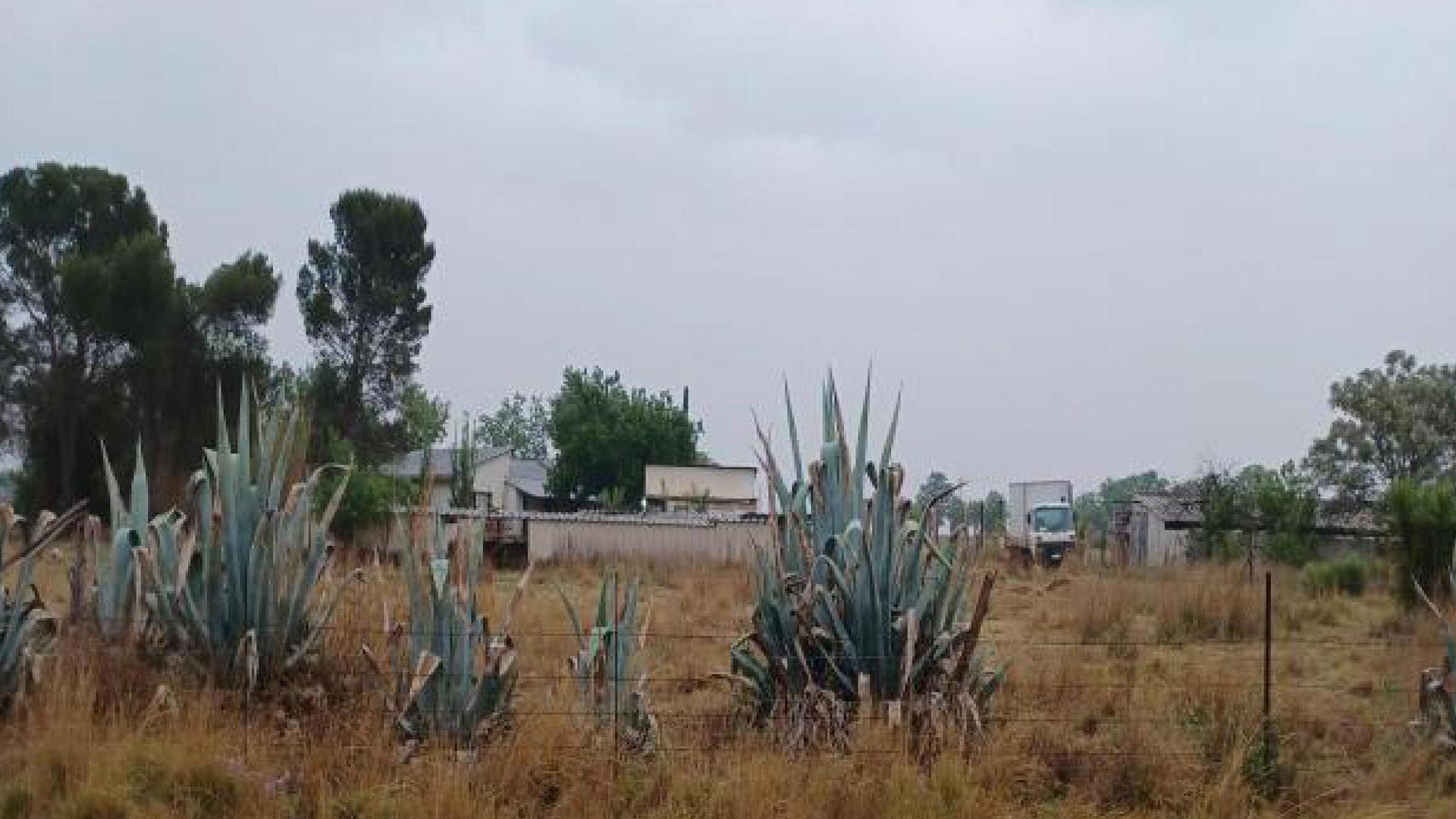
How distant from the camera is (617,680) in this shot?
296 inches

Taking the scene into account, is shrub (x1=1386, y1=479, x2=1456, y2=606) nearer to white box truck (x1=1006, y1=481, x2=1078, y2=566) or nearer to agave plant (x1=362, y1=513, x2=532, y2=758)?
agave plant (x1=362, y1=513, x2=532, y2=758)

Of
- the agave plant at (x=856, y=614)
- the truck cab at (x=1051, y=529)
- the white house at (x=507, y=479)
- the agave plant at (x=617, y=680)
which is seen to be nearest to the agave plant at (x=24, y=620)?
the agave plant at (x=617, y=680)

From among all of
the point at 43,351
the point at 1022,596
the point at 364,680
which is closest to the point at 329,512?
the point at 364,680

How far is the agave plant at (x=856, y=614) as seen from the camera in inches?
300

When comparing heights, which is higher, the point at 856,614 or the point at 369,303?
the point at 369,303

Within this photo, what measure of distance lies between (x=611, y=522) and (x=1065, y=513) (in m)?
15.0

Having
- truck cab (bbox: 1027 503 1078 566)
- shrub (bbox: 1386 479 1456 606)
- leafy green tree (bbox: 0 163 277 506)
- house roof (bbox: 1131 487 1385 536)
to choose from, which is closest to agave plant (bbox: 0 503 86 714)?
shrub (bbox: 1386 479 1456 606)

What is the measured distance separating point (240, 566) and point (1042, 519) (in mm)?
33357

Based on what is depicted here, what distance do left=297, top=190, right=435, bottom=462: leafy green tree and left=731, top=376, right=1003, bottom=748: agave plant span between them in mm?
31317

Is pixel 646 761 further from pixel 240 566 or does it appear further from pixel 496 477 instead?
pixel 496 477

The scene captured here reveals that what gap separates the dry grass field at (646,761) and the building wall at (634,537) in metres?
18.8

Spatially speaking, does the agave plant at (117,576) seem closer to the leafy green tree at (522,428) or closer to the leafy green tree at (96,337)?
the leafy green tree at (96,337)

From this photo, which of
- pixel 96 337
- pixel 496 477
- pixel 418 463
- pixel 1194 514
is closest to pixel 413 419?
pixel 418 463

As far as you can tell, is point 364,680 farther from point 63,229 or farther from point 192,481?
point 63,229
